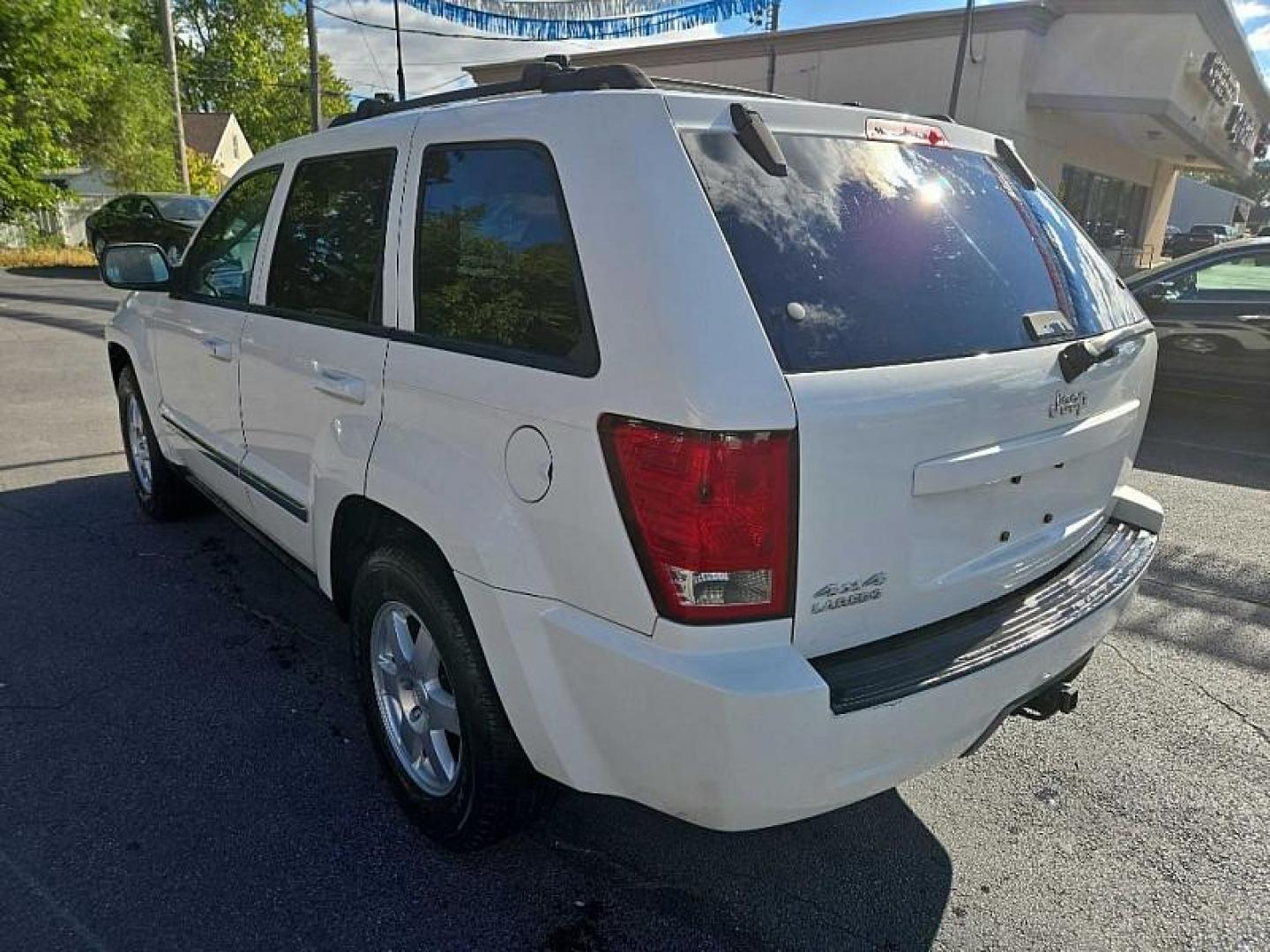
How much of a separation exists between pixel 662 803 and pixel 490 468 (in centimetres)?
84

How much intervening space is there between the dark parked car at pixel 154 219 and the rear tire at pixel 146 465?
14.7 meters

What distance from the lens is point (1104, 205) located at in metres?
25.0

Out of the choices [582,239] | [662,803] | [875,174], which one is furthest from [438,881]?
[875,174]

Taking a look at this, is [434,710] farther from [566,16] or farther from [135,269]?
[566,16]

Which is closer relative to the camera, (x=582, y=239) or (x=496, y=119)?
(x=582, y=239)

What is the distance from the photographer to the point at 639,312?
1737 millimetres

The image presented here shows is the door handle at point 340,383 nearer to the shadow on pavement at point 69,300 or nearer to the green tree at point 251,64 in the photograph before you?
the shadow on pavement at point 69,300

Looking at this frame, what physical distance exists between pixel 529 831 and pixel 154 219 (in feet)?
66.9

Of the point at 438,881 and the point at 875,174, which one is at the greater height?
the point at 875,174

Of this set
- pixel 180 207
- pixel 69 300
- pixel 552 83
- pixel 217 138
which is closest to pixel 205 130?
pixel 217 138

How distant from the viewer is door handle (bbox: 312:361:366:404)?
2.50 m

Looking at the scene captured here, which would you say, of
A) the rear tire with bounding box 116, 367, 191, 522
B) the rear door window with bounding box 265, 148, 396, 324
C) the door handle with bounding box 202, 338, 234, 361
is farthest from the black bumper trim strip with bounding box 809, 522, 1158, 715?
the rear tire with bounding box 116, 367, 191, 522

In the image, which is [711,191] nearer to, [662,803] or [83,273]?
[662,803]

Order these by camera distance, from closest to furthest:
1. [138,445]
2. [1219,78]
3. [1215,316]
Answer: [138,445], [1215,316], [1219,78]
